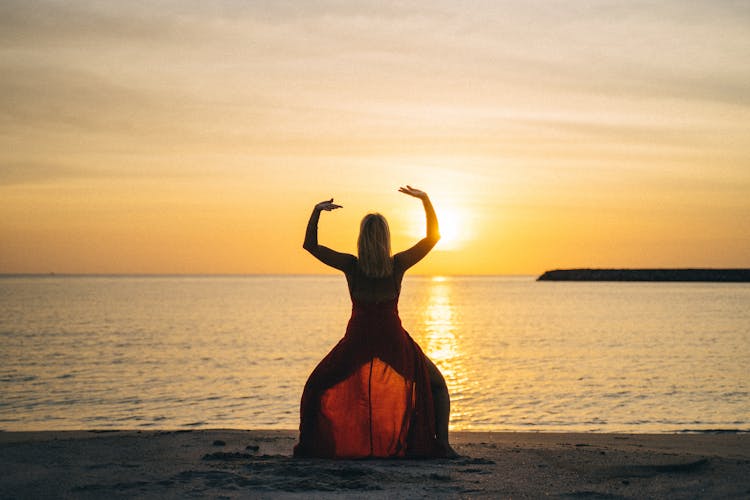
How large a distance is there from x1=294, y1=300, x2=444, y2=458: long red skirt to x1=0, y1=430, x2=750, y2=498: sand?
24 cm

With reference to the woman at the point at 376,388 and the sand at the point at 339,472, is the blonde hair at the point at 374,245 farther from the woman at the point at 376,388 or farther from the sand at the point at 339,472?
the sand at the point at 339,472

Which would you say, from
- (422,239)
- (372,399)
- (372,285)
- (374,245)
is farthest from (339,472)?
(422,239)

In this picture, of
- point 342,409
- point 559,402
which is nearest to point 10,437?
point 342,409

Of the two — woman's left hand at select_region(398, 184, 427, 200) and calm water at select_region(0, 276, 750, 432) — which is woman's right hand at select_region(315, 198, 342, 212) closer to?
woman's left hand at select_region(398, 184, 427, 200)

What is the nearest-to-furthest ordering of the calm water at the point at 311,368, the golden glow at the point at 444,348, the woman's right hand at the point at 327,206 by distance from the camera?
the woman's right hand at the point at 327,206, the calm water at the point at 311,368, the golden glow at the point at 444,348

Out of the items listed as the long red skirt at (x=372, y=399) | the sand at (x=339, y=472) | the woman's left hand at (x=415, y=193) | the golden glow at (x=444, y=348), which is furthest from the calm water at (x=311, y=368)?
the woman's left hand at (x=415, y=193)

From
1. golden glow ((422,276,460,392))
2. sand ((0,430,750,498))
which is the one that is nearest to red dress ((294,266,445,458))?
sand ((0,430,750,498))

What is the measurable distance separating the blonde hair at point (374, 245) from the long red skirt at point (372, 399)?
391 mm

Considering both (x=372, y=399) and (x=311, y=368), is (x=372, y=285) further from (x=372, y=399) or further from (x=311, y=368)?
(x=311, y=368)

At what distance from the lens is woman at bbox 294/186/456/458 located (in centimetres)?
763

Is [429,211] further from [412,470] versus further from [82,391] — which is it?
[82,391]

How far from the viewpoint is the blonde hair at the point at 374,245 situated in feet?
24.1

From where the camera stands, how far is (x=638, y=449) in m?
8.90

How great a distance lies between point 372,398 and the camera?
7680 mm
